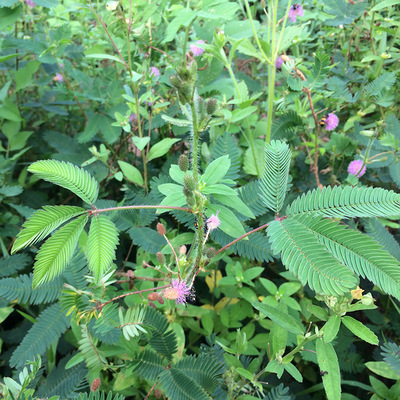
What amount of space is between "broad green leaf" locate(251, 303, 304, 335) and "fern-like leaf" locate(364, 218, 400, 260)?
0.51 meters

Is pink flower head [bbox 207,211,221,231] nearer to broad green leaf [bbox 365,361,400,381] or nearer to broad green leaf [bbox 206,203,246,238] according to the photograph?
broad green leaf [bbox 206,203,246,238]

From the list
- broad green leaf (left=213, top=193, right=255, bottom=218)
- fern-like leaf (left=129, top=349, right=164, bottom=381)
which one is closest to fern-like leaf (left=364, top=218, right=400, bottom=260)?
broad green leaf (left=213, top=193, right=255, bottom=218)

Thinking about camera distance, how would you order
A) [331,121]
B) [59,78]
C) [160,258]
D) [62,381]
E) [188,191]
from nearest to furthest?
[188,191] < [160,258] < [62,381] < [331,121] < [59,78]

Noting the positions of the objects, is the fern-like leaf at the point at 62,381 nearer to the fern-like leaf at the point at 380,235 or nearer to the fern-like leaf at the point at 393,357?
the fern-like leaf at the point at 393,357

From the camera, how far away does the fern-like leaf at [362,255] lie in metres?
0.74

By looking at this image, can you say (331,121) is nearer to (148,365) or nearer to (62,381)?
(148,365)

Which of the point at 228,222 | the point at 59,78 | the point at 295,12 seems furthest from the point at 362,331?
the point at 59,78

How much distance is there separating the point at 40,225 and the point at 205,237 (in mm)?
419

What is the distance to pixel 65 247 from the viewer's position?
0.78 meters

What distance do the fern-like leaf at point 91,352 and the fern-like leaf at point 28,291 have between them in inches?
8.5

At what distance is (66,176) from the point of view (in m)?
0.84

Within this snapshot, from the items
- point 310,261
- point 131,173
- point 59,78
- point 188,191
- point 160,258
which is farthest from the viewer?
point 59,78

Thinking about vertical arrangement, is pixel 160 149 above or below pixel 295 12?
below

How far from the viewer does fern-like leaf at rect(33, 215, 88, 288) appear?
28.9 inches
